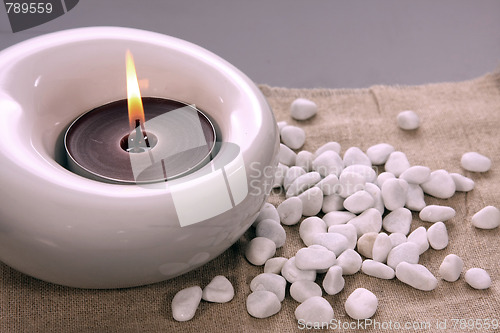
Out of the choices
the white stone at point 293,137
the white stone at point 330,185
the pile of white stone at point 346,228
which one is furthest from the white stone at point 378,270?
the white stone at point 293,137

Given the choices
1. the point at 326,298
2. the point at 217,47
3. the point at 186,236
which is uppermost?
the point at 186,236

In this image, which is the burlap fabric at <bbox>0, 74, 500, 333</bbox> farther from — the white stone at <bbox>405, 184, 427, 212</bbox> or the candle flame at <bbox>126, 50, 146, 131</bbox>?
the candle flame at <bbox>126, 50, 146, 131</bbox>

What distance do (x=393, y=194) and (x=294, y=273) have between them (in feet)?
0.52

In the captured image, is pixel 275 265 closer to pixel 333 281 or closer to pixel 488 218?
pixel 333 281

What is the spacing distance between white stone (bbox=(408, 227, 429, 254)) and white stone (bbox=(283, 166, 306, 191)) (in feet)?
0.48

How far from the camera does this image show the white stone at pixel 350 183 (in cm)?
72

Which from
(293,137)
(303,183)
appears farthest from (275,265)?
(293,137)

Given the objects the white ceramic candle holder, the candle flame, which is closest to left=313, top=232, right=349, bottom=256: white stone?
the white ceramic candle holder

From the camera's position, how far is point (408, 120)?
0.86 metres

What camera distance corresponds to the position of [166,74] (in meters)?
0.66

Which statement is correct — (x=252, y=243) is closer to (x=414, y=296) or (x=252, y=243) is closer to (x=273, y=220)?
(x=273, y=220)

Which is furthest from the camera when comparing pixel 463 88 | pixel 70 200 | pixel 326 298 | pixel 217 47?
pixel 217 47

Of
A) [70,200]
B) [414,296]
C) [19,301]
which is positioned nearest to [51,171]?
[70,200]

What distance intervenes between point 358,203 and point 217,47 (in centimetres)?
55
